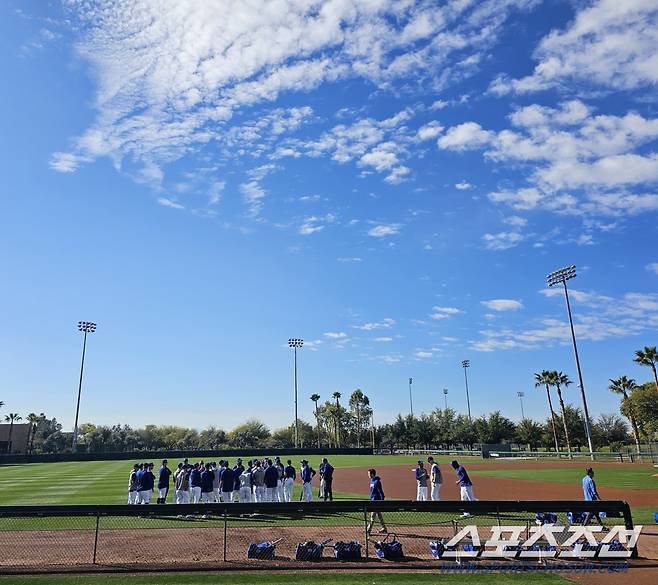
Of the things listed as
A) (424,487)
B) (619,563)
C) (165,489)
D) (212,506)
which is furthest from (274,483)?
(619,563)

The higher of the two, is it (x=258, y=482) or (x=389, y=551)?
(x=258, y=482)

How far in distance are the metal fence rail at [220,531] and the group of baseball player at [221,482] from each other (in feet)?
6.83

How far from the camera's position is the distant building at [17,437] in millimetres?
97812

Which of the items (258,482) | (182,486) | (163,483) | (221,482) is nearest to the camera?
(182,486)

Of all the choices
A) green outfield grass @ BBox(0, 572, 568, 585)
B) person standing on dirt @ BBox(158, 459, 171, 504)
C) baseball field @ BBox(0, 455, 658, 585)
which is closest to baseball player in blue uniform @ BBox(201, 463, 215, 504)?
Answer: person standing on dirt @ BBox(158, 459, 171, 504)

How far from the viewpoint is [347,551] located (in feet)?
37.6

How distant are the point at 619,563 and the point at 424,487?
8.81 m

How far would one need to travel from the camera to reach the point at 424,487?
62.6 feet

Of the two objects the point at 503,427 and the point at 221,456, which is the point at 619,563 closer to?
the point at 221,456

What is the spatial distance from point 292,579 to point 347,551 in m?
1.91

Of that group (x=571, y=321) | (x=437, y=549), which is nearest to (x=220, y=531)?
(x=437, y=549)

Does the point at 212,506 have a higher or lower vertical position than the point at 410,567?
higher

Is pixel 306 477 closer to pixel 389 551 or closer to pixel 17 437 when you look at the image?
pixel 389 551

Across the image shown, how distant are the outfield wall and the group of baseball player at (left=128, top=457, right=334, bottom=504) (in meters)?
46.8
